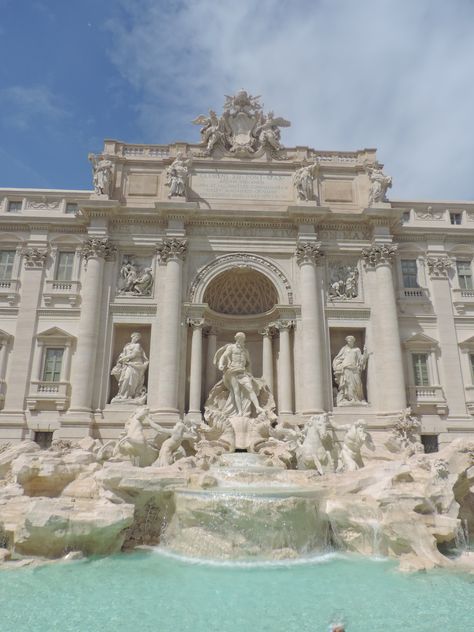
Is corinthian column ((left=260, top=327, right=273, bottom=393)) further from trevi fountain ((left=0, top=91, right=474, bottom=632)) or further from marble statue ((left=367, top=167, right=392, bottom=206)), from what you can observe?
marble statue ((left=367, top=167, right=392, bottom=206))

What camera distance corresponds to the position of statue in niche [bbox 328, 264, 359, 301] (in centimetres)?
2008

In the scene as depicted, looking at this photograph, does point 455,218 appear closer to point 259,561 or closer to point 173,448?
point 173,448

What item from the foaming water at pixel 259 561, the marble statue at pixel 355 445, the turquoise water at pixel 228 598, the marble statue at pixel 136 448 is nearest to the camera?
the turquoise water at pixel 228 598

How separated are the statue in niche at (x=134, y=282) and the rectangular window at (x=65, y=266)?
2.47 m

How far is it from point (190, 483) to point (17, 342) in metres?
11.7

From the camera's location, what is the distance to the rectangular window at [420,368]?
19.2 metres

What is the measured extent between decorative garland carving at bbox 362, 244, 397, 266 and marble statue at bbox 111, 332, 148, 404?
435 inches

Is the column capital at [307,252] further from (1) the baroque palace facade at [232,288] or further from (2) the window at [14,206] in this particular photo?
(2) the window at [14,206]

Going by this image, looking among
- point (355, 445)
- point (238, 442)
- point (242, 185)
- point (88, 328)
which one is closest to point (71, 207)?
point (88, 328)

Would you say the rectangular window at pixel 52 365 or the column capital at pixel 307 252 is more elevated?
the column capital at pixel 307 252

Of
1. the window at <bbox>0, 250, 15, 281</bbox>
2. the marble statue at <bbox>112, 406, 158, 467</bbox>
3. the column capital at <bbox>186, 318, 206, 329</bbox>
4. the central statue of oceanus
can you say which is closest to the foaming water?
the marble statue at <bbox>112, 406, 158, 467</bbox>

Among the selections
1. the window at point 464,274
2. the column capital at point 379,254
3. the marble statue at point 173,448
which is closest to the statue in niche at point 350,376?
the column capital at point 379,254

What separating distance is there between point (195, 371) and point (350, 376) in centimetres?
655

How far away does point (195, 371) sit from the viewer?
1852cm
